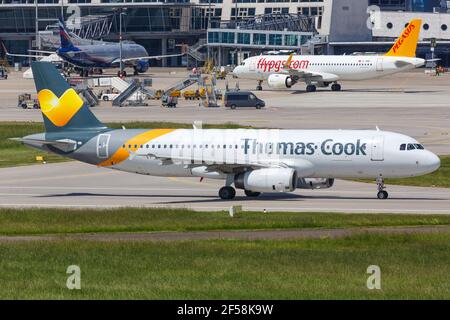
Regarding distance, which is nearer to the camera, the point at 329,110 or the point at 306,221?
the point at 306,221

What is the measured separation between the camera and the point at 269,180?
55.0 m

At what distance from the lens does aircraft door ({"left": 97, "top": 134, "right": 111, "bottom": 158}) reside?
58.8m

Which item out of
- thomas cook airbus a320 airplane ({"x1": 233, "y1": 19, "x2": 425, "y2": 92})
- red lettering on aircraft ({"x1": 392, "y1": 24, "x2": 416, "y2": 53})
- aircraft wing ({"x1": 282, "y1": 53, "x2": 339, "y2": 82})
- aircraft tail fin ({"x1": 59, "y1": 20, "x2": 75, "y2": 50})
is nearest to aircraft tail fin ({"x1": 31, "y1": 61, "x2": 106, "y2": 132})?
red lettering on aircraft ({"x1": 392, "y1": 24, "x2": 416, "y2": 53})

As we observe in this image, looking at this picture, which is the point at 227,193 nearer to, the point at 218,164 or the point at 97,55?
the point at 218,164

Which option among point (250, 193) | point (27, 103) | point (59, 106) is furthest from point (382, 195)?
point (27, 103)

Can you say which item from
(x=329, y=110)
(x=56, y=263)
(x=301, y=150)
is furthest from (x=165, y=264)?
(x=329, y=110)

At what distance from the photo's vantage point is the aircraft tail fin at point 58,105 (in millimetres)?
59531

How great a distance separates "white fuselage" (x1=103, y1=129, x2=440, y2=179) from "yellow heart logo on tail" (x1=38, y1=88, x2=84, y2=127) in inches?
103

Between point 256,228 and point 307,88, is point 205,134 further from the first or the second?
point 307,88

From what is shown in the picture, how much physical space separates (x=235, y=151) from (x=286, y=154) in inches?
108

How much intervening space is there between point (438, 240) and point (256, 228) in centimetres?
789

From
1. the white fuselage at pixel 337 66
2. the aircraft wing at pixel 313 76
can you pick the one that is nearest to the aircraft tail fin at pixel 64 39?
the white fuselage at pixel 337 66

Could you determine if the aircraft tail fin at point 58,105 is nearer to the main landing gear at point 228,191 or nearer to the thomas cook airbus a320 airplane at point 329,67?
the main landing gear at point 228,191
